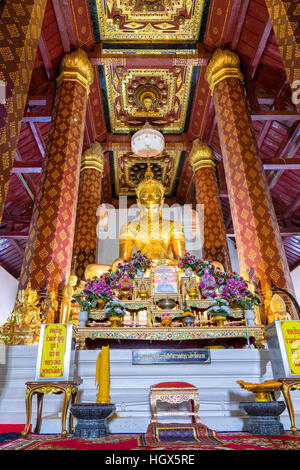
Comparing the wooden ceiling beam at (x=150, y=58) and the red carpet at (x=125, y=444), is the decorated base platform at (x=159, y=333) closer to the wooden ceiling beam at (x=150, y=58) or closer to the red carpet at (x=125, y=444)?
the red carpet at (x=125, y=444)

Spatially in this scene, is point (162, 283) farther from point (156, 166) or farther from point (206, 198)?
point (156, 166)

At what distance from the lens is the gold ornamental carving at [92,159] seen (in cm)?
838

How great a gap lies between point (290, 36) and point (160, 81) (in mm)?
4880

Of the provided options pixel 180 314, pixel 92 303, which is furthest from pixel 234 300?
pixel 92 303

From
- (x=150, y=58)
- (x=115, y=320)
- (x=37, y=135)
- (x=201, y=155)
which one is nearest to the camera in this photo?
(x=115, y=320)

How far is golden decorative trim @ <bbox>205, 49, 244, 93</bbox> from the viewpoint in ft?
20.4

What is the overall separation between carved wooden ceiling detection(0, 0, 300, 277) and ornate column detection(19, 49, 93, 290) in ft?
2.26

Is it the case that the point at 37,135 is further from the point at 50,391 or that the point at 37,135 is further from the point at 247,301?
the point at 50,391

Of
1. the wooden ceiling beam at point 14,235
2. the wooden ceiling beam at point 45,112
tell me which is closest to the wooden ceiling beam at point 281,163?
the wooden ceiling beam at point 45,112

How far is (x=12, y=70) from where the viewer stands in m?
3.18

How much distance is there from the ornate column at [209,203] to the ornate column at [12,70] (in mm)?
5134

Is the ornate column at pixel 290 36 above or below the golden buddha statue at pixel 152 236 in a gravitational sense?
above

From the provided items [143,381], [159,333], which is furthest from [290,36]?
[143,381]

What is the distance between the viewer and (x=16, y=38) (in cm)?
328
